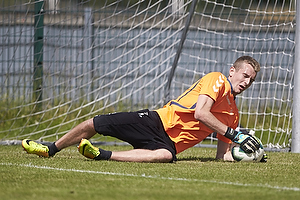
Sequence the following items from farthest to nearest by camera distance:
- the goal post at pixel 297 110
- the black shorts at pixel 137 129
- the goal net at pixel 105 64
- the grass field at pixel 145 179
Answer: the goal net at pixel 105 64, the goal post at pixel 297 110, the black shorts at pixel 137 129, the grass field at pixel 145 179

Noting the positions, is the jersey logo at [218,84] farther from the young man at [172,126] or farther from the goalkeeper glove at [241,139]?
the goalkeeper glove at [241,139]

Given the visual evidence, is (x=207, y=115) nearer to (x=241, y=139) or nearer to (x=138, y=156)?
(x=241, y=139)

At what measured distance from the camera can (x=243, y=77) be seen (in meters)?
4.55

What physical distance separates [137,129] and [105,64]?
3368 millimetres

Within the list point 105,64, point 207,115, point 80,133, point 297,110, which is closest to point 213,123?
point 207,115

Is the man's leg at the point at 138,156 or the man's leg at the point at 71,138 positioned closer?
the man's leg at the point at 138,156

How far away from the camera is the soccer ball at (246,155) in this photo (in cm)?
455

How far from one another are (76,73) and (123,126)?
12.1 feet

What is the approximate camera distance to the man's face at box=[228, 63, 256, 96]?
4531 millimetres

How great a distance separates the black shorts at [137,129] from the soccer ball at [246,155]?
56 cm

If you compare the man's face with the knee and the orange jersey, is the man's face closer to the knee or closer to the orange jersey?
the orange jersey

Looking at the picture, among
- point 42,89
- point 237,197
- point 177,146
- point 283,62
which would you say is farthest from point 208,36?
point 237,197

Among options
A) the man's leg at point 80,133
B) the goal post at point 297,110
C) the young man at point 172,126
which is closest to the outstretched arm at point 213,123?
the young man at point 172,126

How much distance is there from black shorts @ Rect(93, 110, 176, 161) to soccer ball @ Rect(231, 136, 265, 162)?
562 millimetres
